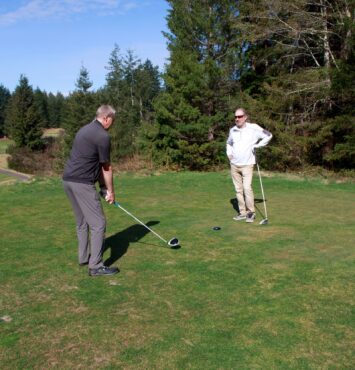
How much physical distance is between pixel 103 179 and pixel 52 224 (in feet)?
9.47

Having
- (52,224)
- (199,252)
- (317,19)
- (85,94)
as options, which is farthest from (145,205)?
(85,94)

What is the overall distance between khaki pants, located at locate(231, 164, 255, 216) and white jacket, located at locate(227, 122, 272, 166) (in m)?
0.12

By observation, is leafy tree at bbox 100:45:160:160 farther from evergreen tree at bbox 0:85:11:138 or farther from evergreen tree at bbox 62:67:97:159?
evergreen tree at bbox 0:85:11:138

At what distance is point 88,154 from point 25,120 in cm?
5552

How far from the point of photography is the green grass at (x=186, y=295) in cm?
354

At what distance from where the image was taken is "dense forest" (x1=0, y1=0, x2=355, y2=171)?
1789 centimetres

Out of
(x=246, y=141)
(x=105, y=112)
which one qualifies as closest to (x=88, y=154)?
(x=105, y=112)

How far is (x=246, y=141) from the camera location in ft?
26.6

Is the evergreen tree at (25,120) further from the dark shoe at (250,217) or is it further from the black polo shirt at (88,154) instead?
the black polo shirt at (88,154)

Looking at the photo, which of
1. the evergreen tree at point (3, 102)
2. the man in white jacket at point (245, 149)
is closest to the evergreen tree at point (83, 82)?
the man in white jacket at point (245, 149)

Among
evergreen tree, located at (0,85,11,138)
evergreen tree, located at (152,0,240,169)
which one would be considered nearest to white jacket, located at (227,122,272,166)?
evergreen tree, located at (152,0,240,169)

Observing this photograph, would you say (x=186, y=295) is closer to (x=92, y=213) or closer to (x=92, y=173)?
(x=92, y=213)

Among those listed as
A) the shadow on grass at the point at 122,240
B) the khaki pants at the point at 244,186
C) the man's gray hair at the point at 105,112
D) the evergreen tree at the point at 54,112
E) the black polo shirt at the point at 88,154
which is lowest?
the shadow on grass at the point at 122,240

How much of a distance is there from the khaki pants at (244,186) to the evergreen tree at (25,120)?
5284 cm
